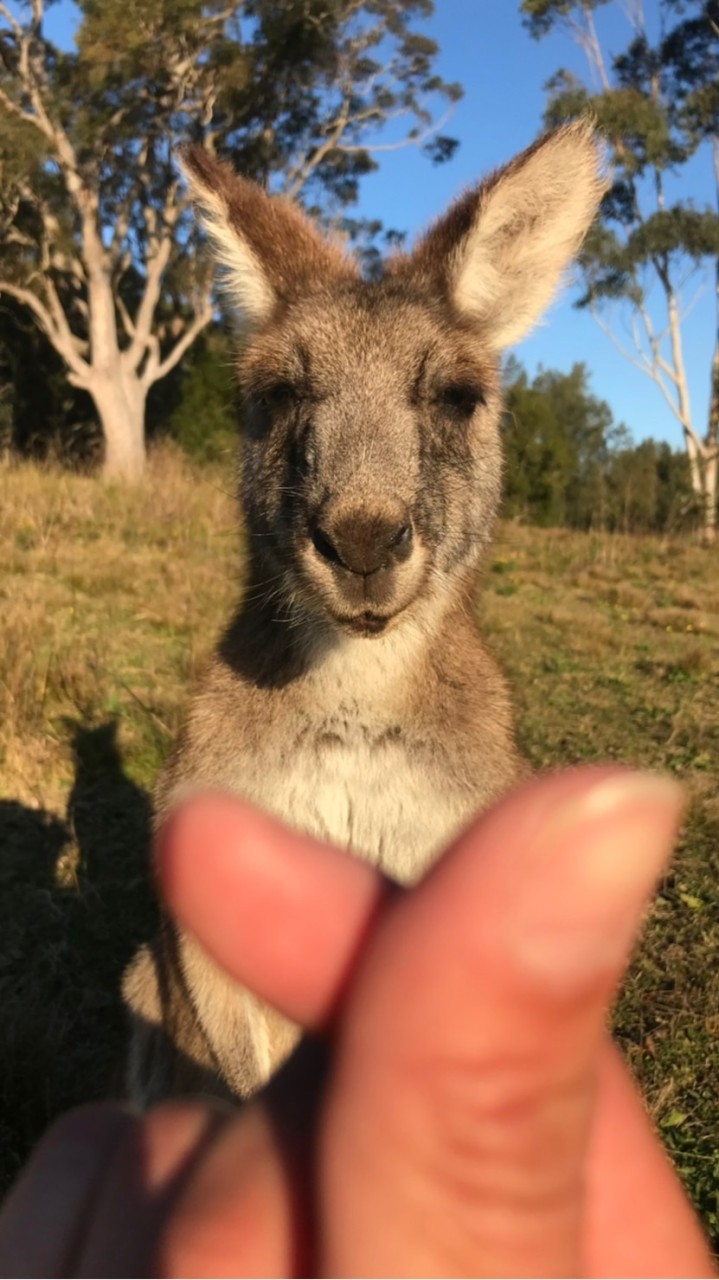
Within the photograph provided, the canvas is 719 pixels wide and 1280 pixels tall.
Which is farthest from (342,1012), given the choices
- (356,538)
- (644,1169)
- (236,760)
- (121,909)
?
(121,909)

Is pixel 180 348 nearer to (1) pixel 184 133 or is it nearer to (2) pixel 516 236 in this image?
(1) pixel 184 133

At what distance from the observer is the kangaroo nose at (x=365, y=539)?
2436 millimetres

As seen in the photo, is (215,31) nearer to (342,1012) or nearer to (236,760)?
(236,760)

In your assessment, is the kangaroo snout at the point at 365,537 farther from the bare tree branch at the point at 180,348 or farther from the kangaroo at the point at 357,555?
the bare tree branch at the point at 180,348

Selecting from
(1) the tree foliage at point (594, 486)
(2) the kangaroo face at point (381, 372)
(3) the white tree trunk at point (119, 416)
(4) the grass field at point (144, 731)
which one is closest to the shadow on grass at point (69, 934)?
(4) the grass field at point (144, 731)

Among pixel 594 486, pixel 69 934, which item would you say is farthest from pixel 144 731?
pixel 594 486

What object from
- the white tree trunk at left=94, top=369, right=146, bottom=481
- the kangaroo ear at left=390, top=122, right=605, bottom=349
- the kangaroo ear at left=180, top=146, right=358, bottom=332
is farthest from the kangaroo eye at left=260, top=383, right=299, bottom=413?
the white tree trunk at left=94, top=369, right=146, bottom=481

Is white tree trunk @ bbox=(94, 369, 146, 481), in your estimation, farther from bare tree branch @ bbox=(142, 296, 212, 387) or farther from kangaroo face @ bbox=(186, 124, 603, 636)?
kangaroo face @ bbox=(186, 124, 603, 636)

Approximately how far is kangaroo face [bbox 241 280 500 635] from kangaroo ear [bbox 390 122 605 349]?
20 centimetres

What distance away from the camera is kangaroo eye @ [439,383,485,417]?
3.08m

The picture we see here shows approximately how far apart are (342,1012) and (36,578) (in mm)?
7988

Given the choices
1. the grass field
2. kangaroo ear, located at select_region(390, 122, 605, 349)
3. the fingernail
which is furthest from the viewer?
the grass field

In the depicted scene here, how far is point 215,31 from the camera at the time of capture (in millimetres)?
21141

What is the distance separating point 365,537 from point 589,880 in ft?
6.46
